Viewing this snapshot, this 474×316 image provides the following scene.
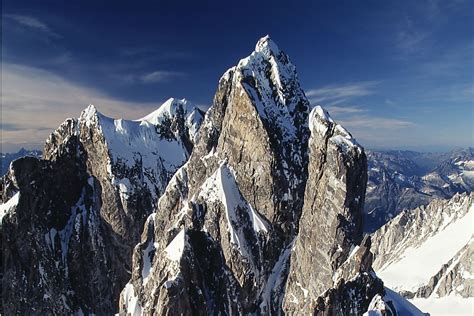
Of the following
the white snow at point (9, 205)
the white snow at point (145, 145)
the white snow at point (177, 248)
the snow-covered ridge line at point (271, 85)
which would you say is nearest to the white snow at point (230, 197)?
the snow-covered ridge line at point (271, 85)

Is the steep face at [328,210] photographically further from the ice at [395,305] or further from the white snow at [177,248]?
the white snow at [177,248]

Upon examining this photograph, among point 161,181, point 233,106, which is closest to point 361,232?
point 233,106

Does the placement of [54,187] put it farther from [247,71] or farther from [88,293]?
[247,71]

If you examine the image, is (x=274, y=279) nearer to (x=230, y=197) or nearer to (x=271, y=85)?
(x=230, y=197)

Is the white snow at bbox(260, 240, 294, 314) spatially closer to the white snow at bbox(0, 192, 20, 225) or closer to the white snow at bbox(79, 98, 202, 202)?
the white snow at bbox(0, 192, 20, 225)

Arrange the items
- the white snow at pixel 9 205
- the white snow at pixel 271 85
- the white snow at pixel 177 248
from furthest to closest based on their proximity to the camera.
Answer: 1. the white snow at pixel 271 85
2. the white snow at pixel 9 205
3. the white snow at pixel 177 248

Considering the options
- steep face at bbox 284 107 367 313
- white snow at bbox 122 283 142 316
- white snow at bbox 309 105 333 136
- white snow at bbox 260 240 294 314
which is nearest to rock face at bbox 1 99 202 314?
white snow at bbox 122 283 142 316
